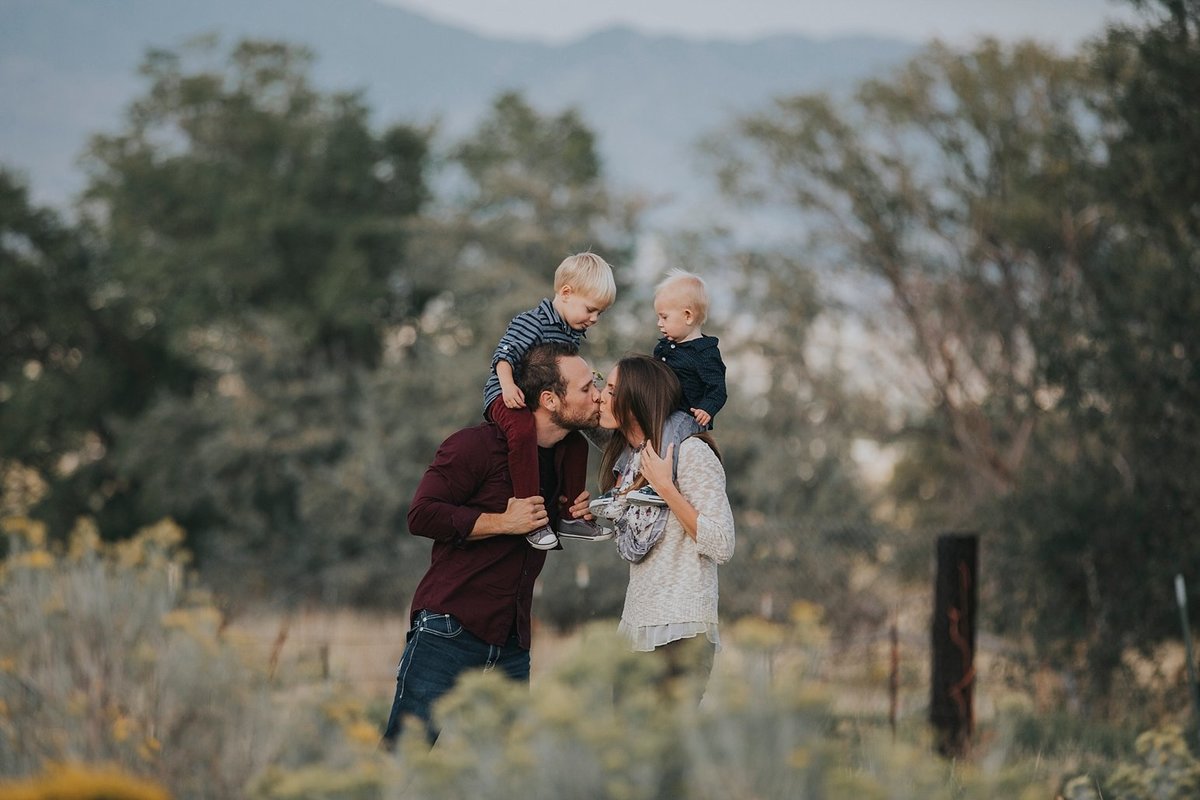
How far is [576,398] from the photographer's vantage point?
4293 millimetres

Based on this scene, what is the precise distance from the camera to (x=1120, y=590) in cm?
1130

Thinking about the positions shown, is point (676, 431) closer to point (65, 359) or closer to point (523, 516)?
point (523, 516)

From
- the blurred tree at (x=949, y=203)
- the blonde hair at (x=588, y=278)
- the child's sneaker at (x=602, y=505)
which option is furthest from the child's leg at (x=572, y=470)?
the blurred tree at (x=949, y=203)

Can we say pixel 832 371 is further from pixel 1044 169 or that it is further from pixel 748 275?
pixel 1044 169

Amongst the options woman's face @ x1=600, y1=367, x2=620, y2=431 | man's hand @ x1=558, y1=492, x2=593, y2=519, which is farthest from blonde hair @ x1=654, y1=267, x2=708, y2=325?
man's hand @ x1=558, y1=492, x2=593, y2=519

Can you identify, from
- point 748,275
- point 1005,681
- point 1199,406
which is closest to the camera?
point 1199,406

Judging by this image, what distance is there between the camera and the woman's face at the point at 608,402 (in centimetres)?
432

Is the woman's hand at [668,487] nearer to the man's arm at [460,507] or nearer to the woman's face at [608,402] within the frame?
the woman's face at [608,402]


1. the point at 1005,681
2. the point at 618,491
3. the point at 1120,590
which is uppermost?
the point at 618,491

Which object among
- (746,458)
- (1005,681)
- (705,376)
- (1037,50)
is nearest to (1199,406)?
(1005,681)

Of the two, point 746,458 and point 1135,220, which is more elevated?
point 1135,220

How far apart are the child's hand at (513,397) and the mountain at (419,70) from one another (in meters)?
17.9

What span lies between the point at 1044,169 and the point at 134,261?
1493 centimetres

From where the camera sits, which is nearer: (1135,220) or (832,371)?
(1135,220)
